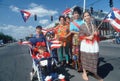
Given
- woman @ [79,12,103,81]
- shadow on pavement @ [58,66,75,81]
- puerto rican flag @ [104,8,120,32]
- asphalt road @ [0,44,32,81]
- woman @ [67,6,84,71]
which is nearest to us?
woman @ [79,12,103,81]

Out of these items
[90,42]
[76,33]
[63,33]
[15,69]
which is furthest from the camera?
[15,69]

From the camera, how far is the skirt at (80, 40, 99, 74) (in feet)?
21.9

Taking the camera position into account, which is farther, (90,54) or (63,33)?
(63,33)

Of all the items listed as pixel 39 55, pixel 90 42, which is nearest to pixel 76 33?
pixel 90 42

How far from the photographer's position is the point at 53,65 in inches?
271

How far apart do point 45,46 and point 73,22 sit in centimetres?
128

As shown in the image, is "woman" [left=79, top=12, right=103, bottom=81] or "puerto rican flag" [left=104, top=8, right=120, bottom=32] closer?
"woman" [left=79, top=12, right=103, bottom=81]

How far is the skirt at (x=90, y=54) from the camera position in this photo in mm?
6668

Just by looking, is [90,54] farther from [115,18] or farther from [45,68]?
[115,18]

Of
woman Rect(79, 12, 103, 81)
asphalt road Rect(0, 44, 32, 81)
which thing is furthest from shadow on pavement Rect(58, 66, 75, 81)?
asphalt road Rect(0, 44, 32, 81)

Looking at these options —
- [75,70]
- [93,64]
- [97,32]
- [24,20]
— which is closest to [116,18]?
[97,32]

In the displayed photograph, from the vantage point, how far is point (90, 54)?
675cm

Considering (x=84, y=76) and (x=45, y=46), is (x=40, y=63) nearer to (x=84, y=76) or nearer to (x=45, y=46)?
(x=45, y=46)

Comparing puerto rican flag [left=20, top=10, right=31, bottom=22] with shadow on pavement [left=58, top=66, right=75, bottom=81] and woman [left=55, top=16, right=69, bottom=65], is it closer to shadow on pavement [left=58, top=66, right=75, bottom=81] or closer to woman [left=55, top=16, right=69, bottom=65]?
woman [left=55, top=16, right=69, bottom=65]
